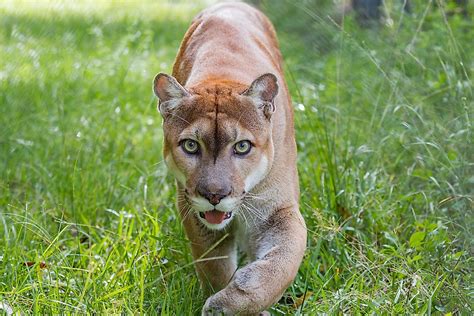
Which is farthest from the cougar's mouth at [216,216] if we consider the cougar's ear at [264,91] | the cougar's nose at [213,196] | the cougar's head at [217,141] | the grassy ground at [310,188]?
the cougar's ear at [264,91]

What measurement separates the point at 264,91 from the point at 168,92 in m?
0.44

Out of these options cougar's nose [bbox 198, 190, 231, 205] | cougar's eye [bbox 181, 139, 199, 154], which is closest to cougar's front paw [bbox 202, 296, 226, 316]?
cougar's nose [bbox 198, 190, 231, 205]

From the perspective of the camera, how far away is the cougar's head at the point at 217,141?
12.9 ft

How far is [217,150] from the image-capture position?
3990 millimetres

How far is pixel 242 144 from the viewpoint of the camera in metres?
4.06

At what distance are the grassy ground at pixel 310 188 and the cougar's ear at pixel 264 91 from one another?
2.01 ft

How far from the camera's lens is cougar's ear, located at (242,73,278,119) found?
4148mm

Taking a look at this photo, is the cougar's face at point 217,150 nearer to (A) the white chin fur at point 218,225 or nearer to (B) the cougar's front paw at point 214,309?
(A) the white chin fur at point 218,225

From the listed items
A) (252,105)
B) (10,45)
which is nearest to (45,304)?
(252,105)

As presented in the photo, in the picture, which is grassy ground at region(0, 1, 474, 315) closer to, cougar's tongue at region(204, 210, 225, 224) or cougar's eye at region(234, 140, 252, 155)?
cougar's tongue at region(204, 210, 225, 224)

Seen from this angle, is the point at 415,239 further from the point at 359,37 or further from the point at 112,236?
the point at 359,37

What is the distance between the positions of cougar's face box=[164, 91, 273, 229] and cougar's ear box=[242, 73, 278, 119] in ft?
0.09

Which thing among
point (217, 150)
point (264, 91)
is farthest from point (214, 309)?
point (264, 91)

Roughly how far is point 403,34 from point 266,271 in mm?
3563
